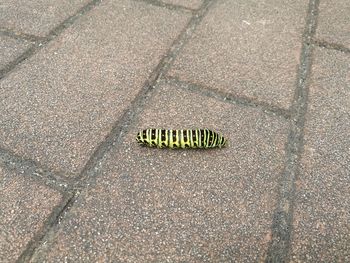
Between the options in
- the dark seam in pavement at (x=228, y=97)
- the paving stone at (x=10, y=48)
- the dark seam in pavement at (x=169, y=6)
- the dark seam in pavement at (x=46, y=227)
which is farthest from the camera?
the dark seam in pavement at (x=169, y=6)

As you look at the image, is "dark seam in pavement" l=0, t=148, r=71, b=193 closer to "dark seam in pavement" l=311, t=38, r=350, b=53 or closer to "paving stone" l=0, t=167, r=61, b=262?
"paving stone" l=0, t=167, r=61, b=262

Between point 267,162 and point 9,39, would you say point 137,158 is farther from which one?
point 9,39

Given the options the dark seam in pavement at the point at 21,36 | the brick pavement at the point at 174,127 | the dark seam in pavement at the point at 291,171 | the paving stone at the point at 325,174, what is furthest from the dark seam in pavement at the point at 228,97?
the dark seam in pavement at the point at 21,36

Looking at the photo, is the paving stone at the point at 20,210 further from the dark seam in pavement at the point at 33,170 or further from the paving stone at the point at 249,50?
the paving stone at the point at 249,50

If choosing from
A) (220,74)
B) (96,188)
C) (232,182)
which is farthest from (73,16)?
(232,182)

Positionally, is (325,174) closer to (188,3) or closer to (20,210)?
(20,210)
